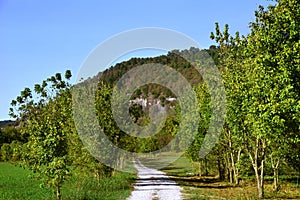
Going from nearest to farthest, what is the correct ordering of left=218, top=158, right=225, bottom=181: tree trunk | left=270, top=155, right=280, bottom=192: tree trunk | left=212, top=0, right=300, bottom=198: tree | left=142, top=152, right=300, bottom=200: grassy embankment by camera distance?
1. left=212, top=0, right=300, bottom=198: tree
2. left=142, top=152, right=300, bottom=200: grassy embankment
3. left=270, top=155, right=280, bottom=192: tree trunk
4. left=218, top=158, right=225, bottom=181: tree trunk

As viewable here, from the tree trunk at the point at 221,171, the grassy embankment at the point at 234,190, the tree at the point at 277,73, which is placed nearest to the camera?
the tree at the point at 277,73

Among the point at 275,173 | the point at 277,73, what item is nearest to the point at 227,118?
the point at 275,173

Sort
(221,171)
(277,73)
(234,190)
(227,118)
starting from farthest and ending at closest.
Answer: (221,171), (234,190), (227,118), (277,73)

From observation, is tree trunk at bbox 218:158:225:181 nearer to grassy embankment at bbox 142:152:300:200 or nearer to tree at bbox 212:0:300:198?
grassy embankment at bbox 142:152:300:200

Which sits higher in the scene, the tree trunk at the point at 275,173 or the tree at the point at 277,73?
the tree at the point at 277,73

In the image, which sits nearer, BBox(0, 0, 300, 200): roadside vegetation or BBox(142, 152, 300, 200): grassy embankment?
BBox(0, 0, 300, 200): roadside vegetation

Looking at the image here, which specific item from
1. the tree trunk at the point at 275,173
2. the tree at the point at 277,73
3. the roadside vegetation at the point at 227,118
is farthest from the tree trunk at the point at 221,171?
the tree at the point at 277,73

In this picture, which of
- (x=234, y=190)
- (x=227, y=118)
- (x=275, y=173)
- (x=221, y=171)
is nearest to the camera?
(x=227, y=118)

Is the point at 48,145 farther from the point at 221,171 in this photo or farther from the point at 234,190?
the point at 221,171

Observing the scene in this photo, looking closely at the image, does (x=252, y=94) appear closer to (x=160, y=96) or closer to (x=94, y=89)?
(x=94, y=89)

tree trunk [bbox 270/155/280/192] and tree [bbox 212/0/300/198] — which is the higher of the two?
tree [bbox 212/0/300/198]

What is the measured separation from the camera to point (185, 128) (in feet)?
147

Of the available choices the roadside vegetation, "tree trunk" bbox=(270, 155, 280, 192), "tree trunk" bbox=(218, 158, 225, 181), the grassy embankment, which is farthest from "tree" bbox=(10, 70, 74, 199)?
"tree trunk" bbox=(218, 158, 225, 181)

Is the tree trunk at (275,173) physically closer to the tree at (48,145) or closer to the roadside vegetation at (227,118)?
A: the roadside vegetation at (227,118)
